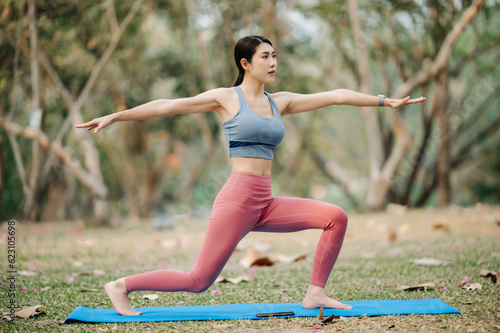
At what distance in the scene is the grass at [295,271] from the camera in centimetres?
322

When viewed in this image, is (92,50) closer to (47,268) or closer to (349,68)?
(349,68)

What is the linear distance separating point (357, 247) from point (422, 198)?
7613mm

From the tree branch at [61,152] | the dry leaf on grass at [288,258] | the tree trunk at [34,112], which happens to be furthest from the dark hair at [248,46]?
the tree trunk at [34,112]

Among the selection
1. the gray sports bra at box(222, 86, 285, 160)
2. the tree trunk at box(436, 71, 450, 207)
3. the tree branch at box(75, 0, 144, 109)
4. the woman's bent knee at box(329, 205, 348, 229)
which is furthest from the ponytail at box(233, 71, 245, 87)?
the tree trunk at box(436, 71, 450, 207)

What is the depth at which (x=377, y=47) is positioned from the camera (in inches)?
520

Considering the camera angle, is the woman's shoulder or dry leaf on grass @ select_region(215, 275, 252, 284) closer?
the woman's shoulder

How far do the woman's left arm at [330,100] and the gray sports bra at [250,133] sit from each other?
31 cm

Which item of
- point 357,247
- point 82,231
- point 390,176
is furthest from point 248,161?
point 390,176

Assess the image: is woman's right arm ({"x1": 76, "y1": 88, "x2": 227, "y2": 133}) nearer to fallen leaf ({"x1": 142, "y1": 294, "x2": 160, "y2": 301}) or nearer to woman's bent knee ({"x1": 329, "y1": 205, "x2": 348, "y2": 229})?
woman's bent knee ({"x1": 329, "y1": 205, "x2": 348, "y2": 229})

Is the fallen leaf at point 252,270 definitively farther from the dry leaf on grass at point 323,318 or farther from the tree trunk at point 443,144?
the tree trunk at point 443,144

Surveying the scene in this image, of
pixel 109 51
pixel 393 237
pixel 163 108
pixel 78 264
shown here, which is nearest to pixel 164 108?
pixel 163 108

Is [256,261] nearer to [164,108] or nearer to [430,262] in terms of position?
[430,262]

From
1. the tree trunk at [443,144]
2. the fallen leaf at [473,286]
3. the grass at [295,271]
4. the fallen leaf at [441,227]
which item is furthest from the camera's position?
the tree trunk at [443,144]

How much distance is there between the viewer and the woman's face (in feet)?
11.9
